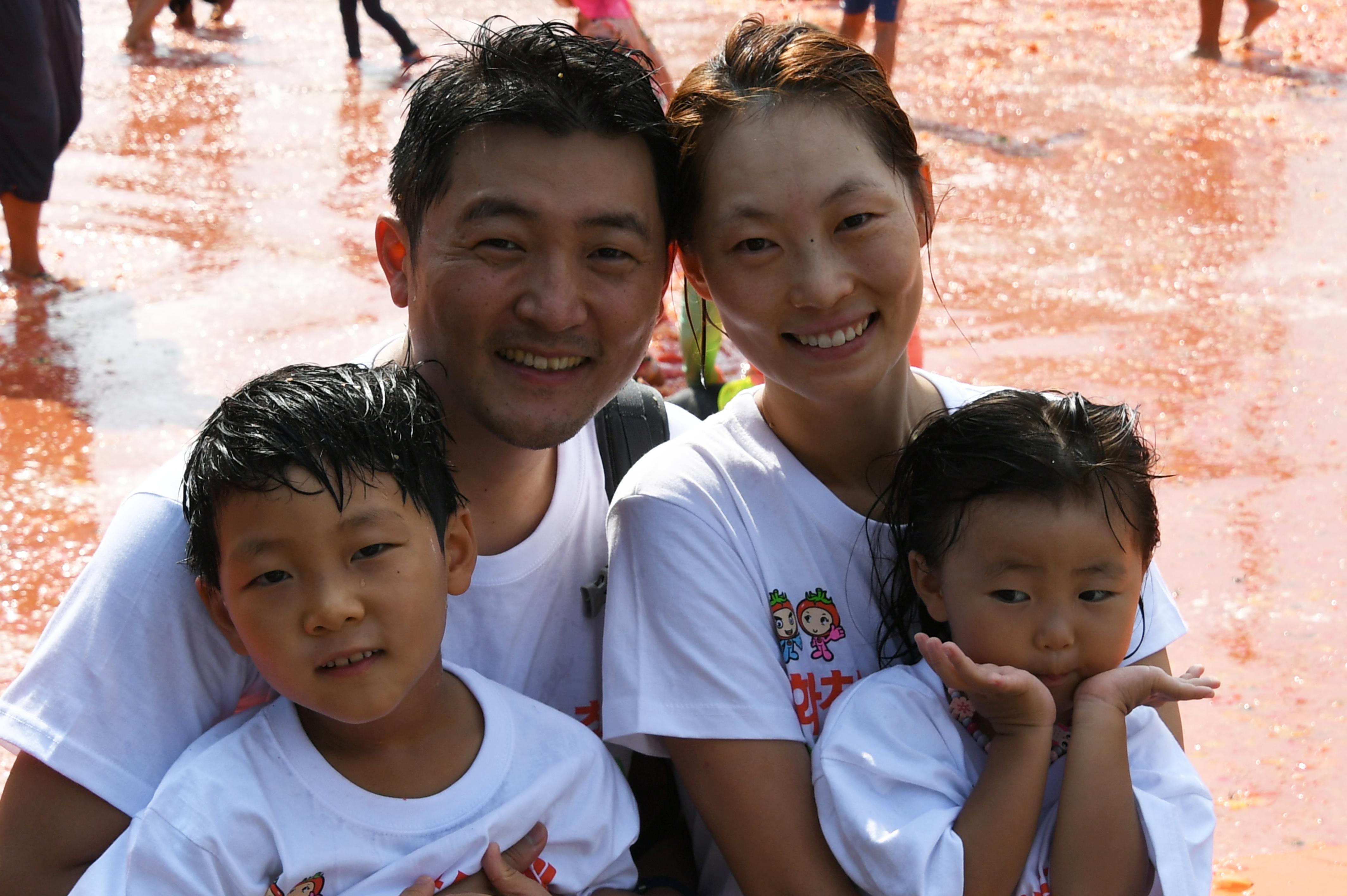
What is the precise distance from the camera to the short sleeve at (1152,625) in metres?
2.26

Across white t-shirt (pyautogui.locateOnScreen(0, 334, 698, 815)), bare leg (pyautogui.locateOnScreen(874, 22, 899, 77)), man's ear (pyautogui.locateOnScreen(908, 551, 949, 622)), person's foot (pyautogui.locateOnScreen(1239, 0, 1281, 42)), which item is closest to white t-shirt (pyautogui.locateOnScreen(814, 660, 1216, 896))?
man's ear (pyautogui.locateOnScreen(908, 551, 949, 622))

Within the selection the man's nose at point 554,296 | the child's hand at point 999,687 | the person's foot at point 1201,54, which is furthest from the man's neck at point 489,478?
the person's foot at point 1201,54

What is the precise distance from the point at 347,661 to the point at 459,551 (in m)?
0.29

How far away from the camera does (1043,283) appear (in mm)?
7043

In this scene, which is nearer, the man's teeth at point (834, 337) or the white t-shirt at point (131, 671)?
the white t-shirt at point (131, 671)

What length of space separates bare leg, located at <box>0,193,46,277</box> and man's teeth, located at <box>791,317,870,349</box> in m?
5.78

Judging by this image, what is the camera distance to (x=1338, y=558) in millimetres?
4691

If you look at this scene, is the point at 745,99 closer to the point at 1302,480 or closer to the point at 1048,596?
the point at 1048,596

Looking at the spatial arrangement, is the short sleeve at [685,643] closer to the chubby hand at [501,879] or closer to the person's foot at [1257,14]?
the chubby hand at [501,879]

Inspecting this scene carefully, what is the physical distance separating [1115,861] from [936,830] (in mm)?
259

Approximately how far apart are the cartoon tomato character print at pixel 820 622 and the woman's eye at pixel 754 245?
22.4 inches

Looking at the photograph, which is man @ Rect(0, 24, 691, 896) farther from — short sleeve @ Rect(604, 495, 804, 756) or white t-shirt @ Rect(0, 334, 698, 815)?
short sleeve @ Rect(604, 495, 804, 756)

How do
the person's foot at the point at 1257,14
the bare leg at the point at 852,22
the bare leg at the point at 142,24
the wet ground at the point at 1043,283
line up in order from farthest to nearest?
the bare leg at the point at 142,24
the person's foot at the point at 1257,14
the bare leg at the point at 852,22
the wet ground at the point at 1043,283

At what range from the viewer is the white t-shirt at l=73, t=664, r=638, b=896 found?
1.78 metres
